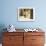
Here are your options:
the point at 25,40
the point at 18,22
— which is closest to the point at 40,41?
the point at 25,40

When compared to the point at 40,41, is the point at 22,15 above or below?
above

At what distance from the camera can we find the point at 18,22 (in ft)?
13.5

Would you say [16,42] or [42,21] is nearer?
[16,42]

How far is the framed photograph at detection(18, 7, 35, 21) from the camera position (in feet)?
13.3

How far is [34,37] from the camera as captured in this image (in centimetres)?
361

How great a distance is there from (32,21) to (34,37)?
680 millimetres

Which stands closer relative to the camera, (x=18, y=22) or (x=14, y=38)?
(x=14, y=38)

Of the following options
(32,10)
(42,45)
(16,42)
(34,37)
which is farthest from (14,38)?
(32,10)

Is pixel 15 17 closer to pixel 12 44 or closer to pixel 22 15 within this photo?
pixel 22 15

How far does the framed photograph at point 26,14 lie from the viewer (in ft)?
13.3

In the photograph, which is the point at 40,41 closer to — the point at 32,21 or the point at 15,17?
the point at 32,21

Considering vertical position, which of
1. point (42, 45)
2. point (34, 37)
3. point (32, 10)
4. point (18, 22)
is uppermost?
point (32, 10)

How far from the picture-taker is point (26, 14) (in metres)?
4.09

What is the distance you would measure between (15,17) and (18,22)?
187 mm
